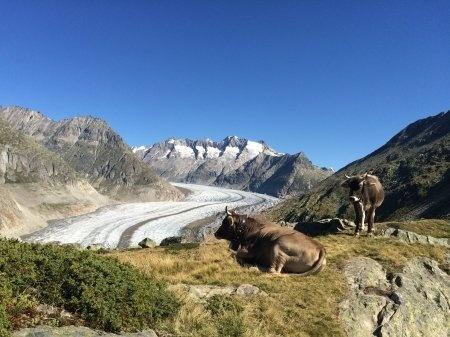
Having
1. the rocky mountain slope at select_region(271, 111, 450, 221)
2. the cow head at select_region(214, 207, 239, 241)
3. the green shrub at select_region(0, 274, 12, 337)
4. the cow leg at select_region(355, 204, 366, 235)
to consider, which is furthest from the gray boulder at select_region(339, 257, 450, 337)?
the rocky mountain slope at select_region(271, 111, 450, 221)

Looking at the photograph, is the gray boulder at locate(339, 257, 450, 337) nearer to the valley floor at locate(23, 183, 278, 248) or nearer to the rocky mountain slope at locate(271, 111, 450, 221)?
the rocky mountain slope at locate(271, 111, 450, 221)

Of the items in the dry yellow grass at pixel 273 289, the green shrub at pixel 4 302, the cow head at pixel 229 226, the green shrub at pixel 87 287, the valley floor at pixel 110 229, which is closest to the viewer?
the green shrub at pixel 4 302

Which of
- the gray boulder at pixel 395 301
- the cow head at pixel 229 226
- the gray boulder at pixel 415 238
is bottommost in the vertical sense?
the gray boulder at pixel 395 301

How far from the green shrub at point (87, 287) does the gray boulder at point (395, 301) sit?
6.73 metres

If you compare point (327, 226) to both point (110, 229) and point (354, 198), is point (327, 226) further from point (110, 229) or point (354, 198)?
point (110, 229)

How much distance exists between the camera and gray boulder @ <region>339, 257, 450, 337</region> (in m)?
15.5

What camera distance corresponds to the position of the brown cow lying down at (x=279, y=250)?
1877 cm

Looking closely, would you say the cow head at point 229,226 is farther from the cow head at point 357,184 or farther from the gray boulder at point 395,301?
the cow head at point 357,184

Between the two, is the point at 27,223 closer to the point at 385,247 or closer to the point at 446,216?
the point at 446,216

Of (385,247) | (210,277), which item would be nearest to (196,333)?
(210,277)

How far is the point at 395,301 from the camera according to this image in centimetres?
1714

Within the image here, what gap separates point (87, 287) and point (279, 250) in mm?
9863

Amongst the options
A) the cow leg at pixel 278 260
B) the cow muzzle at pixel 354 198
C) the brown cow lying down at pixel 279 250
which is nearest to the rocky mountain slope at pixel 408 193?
the cow muzzle at pixel 354 198

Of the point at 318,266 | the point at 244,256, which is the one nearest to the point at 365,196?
the point at 318,266
